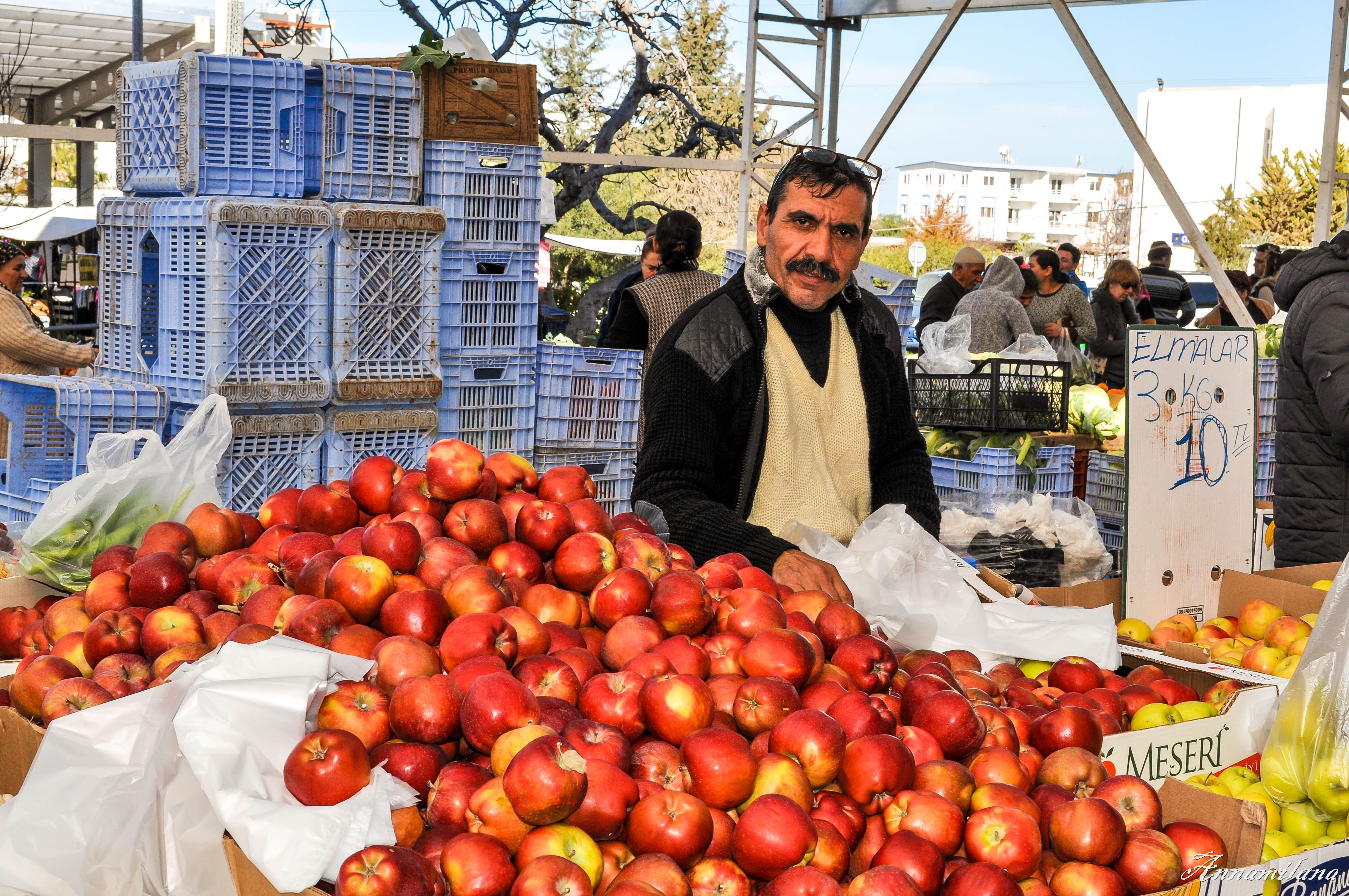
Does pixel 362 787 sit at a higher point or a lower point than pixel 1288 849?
higher

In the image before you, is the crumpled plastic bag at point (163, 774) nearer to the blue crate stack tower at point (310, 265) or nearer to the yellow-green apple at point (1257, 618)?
the yellow-green apple at point (1257, 618)

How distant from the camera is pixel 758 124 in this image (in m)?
19.3

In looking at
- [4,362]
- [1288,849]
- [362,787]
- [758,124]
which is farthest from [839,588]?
[758,124]

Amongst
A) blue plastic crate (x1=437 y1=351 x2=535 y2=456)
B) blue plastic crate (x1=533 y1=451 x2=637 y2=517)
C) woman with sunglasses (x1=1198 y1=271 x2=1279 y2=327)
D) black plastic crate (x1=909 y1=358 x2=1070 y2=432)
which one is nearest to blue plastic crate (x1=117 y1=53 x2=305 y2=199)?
blue plastic crate (x1=437 y1=351 x2=535 y2=456)

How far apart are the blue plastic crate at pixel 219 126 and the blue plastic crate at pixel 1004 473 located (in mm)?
3047

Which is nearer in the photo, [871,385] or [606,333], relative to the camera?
[871,385]

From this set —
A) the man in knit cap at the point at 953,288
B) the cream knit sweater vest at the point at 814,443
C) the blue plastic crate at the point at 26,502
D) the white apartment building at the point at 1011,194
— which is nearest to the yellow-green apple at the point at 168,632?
the cream knit sweater vest at the point at 814,443

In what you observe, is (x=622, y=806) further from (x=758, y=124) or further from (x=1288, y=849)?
(x=758, y=124)

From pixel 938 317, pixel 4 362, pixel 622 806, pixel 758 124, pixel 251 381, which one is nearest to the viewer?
pixel 622 806

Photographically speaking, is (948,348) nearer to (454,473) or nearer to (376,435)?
(376,435)

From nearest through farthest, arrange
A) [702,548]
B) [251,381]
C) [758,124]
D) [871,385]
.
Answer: [702,548] → [871,385] → [251,381] → [758,124]

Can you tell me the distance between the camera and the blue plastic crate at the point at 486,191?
5.07m

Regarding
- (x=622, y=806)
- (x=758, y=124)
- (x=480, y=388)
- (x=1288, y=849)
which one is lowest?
(x=1288, y=849)

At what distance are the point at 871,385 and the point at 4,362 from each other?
5.36m
